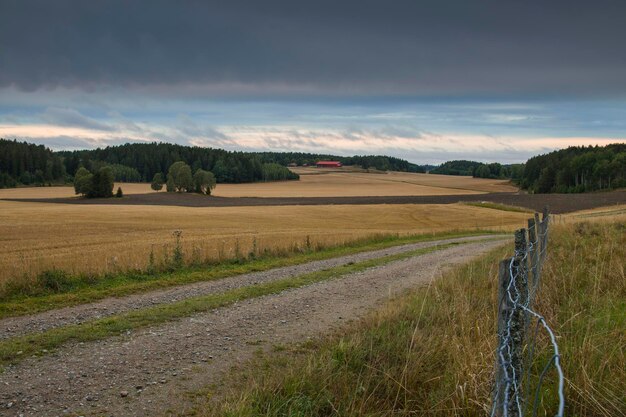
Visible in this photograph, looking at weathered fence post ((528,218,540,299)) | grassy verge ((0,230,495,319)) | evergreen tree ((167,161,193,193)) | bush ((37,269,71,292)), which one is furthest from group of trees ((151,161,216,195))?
weathered fence post ((528,218,540,299))

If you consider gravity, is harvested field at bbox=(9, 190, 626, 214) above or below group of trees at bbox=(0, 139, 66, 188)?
below

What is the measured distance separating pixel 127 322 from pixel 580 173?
141758mm

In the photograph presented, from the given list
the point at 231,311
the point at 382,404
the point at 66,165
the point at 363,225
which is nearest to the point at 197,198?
the point at 363,225

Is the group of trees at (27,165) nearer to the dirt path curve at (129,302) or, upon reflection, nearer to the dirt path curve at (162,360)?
the dirt path curve at (129,302)

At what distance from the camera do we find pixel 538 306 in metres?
7.51

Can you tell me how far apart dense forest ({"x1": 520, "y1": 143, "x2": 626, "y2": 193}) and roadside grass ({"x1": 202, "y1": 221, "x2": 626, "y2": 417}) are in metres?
128

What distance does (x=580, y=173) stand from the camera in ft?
424

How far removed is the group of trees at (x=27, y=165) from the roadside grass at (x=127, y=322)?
5668 inches

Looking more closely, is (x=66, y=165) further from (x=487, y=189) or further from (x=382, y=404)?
(x=382, y=404)

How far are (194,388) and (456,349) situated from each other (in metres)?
3.60

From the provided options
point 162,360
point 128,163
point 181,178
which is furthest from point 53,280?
point 128,163

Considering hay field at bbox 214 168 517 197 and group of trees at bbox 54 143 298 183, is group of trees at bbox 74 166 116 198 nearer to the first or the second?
hay field at bbox 214 168 517 197

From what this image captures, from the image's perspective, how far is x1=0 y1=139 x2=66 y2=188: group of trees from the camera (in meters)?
137

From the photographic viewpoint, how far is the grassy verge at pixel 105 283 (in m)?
12.1
